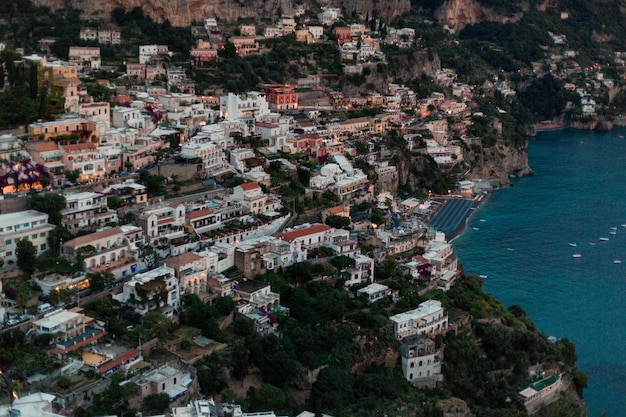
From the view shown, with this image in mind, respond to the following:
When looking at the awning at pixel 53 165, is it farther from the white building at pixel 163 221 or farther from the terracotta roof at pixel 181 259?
the terracotta roof at pixel 181 259

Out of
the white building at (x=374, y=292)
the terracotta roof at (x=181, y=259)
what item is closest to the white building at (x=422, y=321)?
the white building at (x=374, y=292)

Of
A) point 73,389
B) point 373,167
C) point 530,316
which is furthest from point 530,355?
point 373,167

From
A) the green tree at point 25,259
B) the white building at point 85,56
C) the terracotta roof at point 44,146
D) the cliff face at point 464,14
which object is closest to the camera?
the green tree at point 25,259

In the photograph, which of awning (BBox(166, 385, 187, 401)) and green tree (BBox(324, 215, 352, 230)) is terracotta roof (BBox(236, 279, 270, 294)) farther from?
green tree (BBox(324, 215, 352, 230))

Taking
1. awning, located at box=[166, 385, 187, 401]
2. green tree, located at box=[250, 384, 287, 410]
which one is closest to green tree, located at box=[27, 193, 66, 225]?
awning, located at box=[166, 385, 187, 401]

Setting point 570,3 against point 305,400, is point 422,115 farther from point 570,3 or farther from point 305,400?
point 570,3

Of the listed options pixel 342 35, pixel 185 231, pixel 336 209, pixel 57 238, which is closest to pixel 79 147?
pixel 185 231

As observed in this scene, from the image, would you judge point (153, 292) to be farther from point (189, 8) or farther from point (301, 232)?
point (189, 8)
